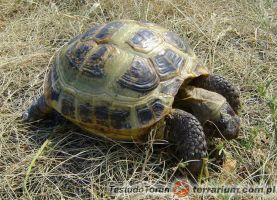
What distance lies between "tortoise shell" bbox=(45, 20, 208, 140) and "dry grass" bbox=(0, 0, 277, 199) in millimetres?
257

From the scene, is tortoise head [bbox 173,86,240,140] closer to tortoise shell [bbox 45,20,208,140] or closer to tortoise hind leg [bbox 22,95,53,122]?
tortoise shell [bbox 45,20,208,140]

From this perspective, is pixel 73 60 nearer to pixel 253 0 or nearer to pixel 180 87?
pixel 180 87

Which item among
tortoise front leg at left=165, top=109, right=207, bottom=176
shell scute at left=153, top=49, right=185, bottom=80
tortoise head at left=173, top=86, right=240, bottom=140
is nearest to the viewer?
tortoise front leg at left=165, top=109, right=207, bottom=176

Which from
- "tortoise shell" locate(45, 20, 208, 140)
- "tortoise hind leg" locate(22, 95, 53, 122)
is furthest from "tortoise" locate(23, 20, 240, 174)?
"tortoise hind leg" locate(22, 95, 53, 122)

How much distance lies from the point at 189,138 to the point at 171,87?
1.44 ft

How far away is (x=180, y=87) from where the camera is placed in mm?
3520

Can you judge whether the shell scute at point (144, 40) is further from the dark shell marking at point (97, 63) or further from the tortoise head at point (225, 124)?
the tortoise head at point (225, 124)

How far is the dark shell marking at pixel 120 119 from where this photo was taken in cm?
334

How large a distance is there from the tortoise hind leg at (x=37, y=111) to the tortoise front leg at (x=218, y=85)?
52.8 inches

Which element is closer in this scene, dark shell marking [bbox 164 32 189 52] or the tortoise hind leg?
dark shell marking [bbox 164 32 189 52]

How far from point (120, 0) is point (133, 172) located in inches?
118

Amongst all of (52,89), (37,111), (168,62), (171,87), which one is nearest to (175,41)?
A: (168,62)

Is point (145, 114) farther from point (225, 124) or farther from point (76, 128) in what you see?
point (76, 128)

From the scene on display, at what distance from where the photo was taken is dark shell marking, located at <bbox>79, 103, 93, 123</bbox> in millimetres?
3448
